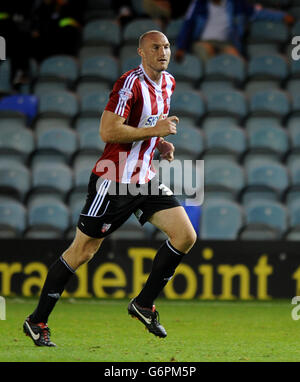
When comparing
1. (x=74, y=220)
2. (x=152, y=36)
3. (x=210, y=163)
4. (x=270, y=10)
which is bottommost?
(x=74, y=220)

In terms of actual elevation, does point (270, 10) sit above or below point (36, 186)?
above

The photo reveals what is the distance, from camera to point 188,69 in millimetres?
10750

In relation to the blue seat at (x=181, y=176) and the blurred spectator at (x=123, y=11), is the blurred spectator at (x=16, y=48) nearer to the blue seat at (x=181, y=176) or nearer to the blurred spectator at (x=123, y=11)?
the blurred spectator at (x=123, y=11)

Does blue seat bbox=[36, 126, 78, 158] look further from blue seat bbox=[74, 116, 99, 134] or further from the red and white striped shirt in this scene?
the red and white striped shirt

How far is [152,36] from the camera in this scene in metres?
5.25

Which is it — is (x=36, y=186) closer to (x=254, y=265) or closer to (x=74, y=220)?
(x=74, y=220)

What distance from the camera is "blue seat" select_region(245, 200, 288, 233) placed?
906 centimetres

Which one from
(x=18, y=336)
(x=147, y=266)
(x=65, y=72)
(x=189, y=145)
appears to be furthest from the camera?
(x=65, y=72)

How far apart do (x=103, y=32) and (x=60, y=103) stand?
1562 mm

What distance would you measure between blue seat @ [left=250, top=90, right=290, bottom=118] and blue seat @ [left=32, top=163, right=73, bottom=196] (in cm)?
245

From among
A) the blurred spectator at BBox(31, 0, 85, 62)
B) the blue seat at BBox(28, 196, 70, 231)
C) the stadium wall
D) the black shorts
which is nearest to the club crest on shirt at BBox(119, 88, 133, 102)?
the black shorts

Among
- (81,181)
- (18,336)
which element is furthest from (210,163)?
(18,336)

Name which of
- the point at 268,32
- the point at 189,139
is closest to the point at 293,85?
the point at 268,32

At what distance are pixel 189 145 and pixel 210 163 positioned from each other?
38 centimetres
